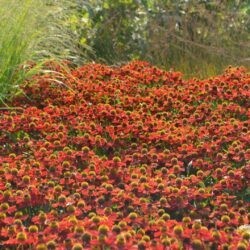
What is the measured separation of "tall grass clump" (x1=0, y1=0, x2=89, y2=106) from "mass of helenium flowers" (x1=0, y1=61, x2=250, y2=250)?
0.43 feet

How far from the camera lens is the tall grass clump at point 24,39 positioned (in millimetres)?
5484

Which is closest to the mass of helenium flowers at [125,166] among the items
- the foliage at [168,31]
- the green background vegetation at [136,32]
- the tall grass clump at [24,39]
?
the tall grass clump at [24,39]

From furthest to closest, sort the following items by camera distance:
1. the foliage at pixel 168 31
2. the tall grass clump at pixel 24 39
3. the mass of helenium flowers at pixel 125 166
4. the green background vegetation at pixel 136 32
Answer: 1. the foliage at pixel 168 31
2. the green background vegetation at pixel 136 32
3. the tall grass clump at pixel 24 39
4. the mass of helenium flowers at pixel 125 166

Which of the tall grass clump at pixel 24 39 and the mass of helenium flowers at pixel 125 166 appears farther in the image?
the tall grass clump at pixel 24 39

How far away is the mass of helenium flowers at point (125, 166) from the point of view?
9.76 ft

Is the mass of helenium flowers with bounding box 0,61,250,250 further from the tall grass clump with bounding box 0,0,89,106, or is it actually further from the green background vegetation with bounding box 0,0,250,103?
the green background vegetation with bounding box 0,0,250,103

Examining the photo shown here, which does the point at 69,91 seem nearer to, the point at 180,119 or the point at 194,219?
the point at 180,119

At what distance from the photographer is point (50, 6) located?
6.48 metres

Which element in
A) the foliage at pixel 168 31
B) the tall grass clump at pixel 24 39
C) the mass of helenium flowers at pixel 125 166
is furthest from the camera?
the foliage at pixel 168 31

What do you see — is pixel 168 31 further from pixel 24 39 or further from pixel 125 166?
pixel 125 166

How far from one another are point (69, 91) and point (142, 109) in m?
0.75

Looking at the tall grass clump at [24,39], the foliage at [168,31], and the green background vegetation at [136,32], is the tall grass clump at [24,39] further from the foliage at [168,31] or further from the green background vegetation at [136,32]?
the foliage at [168,31]

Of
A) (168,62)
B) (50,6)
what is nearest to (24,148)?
(50,6)

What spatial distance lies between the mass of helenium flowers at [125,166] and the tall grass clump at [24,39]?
0.13 meters
